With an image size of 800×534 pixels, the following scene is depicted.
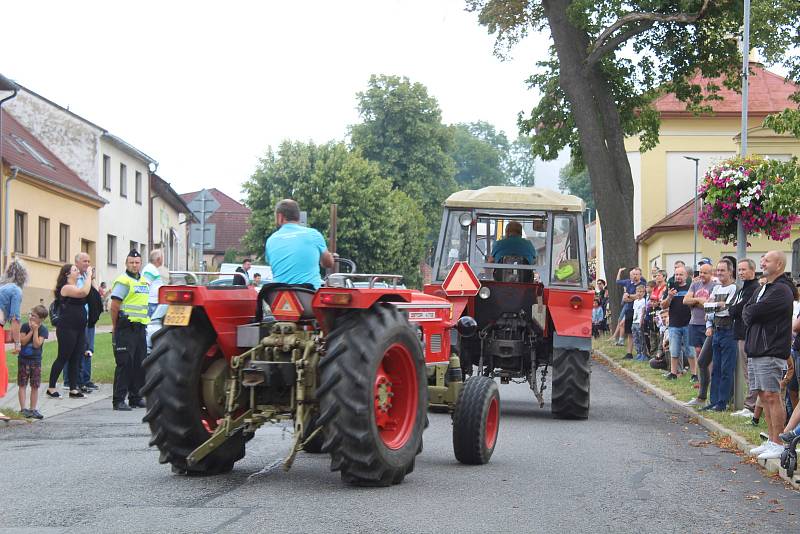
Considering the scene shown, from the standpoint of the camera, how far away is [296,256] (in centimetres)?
904

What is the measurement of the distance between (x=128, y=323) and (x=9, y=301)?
5.78 ft

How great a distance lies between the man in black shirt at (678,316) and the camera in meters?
17.6

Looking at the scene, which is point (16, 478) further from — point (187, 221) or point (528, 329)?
point (187, 221)

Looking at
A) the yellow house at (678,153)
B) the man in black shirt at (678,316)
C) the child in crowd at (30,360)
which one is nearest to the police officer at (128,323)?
the child in crowd at (30,360)

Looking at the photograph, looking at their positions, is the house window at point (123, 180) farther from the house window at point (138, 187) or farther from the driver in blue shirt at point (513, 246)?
the driver in blue shirt at point (513, 246)

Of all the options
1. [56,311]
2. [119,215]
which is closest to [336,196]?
[119,215]

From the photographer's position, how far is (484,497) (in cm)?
821

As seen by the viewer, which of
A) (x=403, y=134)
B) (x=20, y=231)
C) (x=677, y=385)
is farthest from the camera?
(x=403, y=134)

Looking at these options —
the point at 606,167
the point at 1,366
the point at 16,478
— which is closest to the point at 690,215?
the point at 606,167

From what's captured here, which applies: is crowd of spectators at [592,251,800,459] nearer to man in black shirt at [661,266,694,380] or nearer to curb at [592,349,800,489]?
man in black shirt at [661,266,694,380]

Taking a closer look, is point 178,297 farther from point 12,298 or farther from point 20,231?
point 20,231

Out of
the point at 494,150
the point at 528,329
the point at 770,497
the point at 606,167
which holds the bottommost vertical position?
the point at 770,497

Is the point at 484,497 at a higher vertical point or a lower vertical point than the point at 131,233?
lower

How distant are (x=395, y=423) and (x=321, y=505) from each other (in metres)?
1.53
